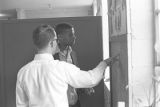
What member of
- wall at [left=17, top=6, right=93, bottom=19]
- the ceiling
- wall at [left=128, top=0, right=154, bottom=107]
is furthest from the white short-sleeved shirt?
wall at [left=17, top=6, right=93, bottom=19]

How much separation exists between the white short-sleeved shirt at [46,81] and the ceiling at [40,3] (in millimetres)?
8292

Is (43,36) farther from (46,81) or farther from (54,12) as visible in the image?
(54,12)

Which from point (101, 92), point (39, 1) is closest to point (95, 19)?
point (101, 92)

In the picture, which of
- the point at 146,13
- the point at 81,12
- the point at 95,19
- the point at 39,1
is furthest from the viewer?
the point at 81,12

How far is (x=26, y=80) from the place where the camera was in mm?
1970

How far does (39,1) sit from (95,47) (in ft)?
24.3

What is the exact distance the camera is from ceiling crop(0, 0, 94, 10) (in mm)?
10180

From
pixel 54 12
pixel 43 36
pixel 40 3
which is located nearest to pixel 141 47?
pixel 43 36

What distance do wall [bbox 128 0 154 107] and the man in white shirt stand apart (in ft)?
1.31

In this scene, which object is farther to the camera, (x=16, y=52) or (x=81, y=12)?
(x=81, y=12)

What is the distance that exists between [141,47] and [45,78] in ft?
2.05

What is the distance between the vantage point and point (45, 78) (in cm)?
192

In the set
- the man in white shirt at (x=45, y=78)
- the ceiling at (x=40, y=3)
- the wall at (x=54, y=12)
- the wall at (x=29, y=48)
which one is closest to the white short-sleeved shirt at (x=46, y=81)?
the man in white shirt at (x=45, y=78)

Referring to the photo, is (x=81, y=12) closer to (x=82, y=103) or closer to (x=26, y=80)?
(x=82, y=103)
